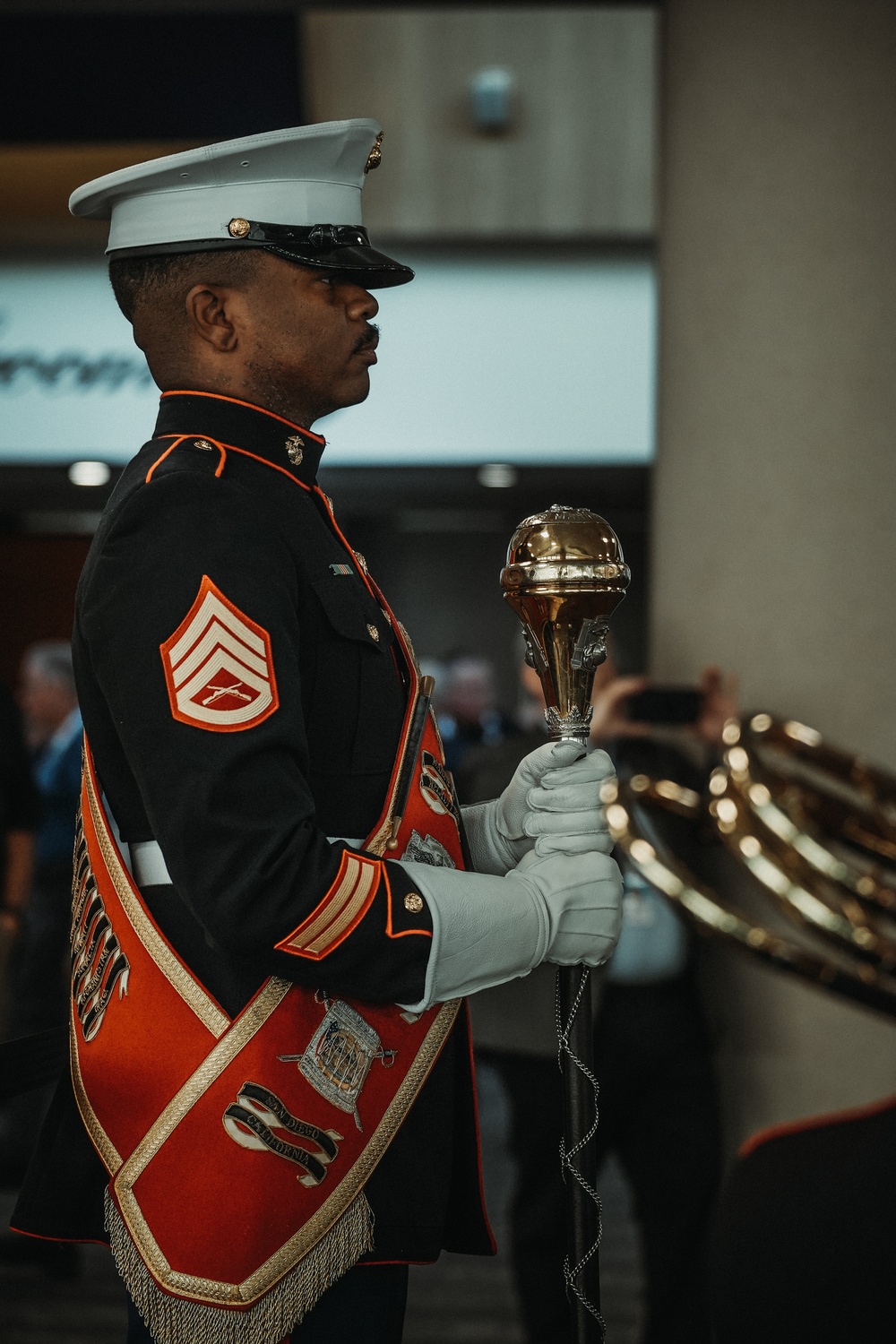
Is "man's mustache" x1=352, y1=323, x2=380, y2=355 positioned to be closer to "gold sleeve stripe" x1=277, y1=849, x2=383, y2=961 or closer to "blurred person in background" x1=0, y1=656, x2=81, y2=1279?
"gold sleeve stripe" x1=277, y1=849, x2=383, y2=961

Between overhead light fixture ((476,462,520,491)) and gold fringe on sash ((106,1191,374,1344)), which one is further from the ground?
gold fringe on sash ((106,1191,374,1344))

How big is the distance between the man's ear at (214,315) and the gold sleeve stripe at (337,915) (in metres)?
0.44

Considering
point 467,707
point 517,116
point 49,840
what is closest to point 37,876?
point 49,840

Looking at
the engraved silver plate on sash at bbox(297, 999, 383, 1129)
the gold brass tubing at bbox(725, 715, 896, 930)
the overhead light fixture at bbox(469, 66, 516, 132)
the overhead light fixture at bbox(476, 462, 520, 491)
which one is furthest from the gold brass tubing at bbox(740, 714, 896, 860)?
the overhead light fixture at bbox(476, 462, 520, 491)

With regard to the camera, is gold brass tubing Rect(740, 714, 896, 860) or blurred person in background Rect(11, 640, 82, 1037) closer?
gold brass tubing Rect(740, 714, 896, 860)

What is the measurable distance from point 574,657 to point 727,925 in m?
0.25

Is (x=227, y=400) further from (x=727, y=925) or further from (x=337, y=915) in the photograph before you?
(x=727, y=925)

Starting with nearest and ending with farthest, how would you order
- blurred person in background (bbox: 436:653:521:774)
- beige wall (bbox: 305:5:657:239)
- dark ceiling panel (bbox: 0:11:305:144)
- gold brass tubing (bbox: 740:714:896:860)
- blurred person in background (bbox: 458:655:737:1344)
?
gold brass tubing (bbox: 740:714:896:860) < blurred person in background (bbox: 458:655:737:1344) < dark ceiling panel (bbox: 0:11:305:144) < beige wall (bbox: 305:5:657:239) < blurred person in background (bbox: 436:653:521:774)

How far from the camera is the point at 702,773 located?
284cm

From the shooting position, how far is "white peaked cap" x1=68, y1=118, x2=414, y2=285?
3.74 feet

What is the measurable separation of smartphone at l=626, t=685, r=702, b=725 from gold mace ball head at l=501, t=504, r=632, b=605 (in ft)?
5.66

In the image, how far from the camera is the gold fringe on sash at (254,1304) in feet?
3.40

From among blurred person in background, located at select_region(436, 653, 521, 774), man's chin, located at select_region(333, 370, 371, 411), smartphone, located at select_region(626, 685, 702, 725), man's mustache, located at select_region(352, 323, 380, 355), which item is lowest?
blurred person in background, located at select_region(436, 653, 521, 774)

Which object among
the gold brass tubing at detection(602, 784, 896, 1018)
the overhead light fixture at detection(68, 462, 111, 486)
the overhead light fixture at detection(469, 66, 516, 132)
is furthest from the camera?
the overhead light fixture at detection(68, 462, 111, 486)
